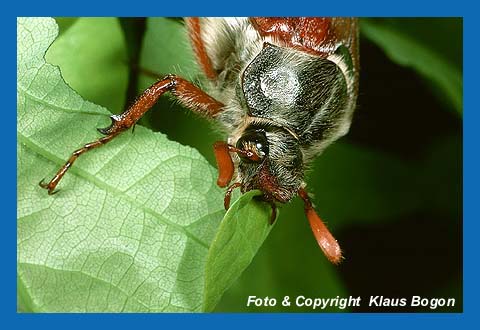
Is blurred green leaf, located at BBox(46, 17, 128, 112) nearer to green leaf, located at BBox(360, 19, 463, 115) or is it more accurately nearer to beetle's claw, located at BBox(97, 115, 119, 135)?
beetle's claw, located at BBox(97, 115, 119, 135)

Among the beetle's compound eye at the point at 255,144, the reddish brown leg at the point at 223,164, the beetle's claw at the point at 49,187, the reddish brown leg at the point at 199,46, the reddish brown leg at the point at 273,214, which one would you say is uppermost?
the reddish brown leg at the point at 199,46

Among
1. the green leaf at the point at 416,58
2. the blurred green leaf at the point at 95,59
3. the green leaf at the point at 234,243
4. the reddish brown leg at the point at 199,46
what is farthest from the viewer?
the green leaf at the point at 416,58

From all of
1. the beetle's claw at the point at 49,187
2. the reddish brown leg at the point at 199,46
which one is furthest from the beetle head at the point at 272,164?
the beetle's claw at the point at 49,187

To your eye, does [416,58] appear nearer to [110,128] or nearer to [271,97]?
[271,97]

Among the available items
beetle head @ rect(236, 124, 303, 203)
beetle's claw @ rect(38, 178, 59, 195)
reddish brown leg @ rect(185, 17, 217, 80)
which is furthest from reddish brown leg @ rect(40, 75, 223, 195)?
beetle head @ rect(236, 124, 303, 203)

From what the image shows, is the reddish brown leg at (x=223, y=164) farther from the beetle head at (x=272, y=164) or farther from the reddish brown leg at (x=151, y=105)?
the reddish brown leg at (x=151, y=105)

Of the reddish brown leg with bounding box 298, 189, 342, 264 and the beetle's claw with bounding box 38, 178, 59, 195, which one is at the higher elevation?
the reddish brown leg with bounding box 298, 189, 342, 264

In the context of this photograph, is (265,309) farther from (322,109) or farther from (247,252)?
(322,109)

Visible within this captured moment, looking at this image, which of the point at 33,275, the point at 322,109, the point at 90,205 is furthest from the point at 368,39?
the point at 33,275
